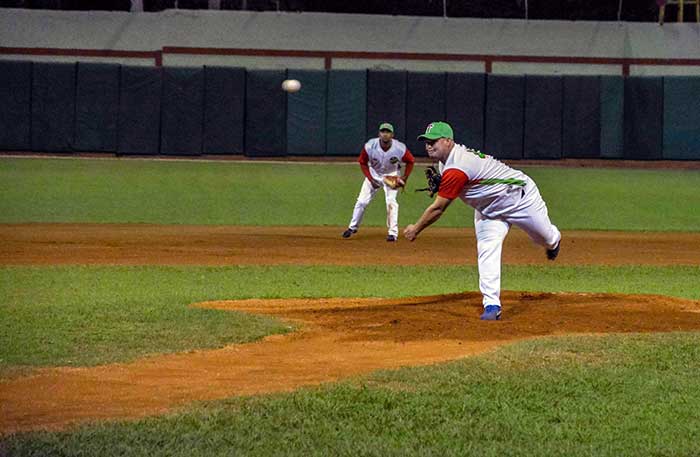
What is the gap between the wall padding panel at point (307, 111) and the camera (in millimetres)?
35625

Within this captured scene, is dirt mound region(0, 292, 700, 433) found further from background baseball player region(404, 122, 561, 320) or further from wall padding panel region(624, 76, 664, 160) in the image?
wall padding panel region(624, 76, 664, 160)

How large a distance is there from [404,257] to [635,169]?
21368 millimetres

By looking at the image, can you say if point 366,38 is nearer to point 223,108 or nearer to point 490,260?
point 223,108

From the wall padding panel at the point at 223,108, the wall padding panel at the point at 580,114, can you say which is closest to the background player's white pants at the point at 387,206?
the wall padding panel at the point at 223,108

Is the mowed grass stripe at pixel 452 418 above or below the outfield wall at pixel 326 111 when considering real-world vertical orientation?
below

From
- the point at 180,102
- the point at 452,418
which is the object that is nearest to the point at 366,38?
the point at 180,102

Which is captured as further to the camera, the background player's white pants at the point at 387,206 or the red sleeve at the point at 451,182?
the background player's white pants at the point at 387,206

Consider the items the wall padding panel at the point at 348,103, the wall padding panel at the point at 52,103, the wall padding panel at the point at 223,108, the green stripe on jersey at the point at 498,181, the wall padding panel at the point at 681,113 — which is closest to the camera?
the green stripe on jersey at the point at 498,181

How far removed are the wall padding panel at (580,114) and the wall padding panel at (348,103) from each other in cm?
600

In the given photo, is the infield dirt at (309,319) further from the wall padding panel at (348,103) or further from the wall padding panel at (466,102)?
the wall padding panel at (348,103)

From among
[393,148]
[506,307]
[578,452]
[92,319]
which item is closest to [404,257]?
[393,148]

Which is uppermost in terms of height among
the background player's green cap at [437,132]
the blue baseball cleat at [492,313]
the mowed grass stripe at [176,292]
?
the background player's green cap at [437,132]

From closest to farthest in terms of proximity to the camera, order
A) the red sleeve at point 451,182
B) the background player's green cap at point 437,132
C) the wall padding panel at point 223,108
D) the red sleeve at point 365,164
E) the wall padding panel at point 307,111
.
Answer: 1. the red sleeve at point 451,182
2. the background player's green cap at point 437,132
3. the red sleeve at point 365,164
4. the wall padding panel at point 223,108
5. the wall padding panel at point 307,111

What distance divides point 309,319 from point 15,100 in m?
25.2
